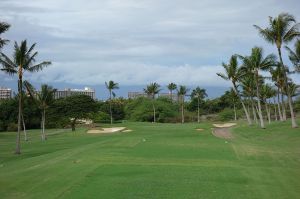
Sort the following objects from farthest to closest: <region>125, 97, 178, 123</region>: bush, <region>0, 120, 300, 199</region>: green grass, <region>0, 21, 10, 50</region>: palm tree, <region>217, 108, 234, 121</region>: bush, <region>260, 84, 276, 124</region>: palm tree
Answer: <region>125, 97, 178, 123</region>: bush, <region>217, 108, 234, 121</region>: bush, <region>260, 84, 276, 124</region>: palm tree, <region>0, 21, 10, 50</region>: palm tree, <region>0, 120, 300, 199</region>: green grass

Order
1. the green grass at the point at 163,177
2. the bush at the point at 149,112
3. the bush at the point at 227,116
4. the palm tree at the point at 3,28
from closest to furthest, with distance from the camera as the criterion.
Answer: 1. the green grass at the point at 163,177
2. the palm tree at the point at 3,28
3. the bush at the point at 227,116
4. the bush at the point at 149,112

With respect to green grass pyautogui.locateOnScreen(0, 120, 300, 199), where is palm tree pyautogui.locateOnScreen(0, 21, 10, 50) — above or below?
above

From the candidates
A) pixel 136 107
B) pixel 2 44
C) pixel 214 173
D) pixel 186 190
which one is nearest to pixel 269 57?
pixel 2 44

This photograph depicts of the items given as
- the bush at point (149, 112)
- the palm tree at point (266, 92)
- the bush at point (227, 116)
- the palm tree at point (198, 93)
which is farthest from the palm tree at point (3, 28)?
the palm tree at point (198, 93)

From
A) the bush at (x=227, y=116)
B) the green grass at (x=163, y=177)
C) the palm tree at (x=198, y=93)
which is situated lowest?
the green grass at (x=163, y=177)

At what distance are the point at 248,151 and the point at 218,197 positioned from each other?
16.1 metres

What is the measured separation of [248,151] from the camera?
98.6 feet

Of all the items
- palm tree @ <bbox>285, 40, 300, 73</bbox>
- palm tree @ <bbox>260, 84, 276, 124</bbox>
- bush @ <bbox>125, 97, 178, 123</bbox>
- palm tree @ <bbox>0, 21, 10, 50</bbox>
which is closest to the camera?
palm tree @ <bbox>0, 21, 10, 50</bbox>

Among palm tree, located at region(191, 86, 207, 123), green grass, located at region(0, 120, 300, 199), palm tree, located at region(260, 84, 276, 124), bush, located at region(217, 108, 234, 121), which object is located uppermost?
palm tree, located at region(191, 86, 207, 123)

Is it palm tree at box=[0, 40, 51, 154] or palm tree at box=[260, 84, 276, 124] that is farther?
palm tree at box=[260, 84, 276, 124]

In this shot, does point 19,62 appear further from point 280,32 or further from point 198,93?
point 198,93

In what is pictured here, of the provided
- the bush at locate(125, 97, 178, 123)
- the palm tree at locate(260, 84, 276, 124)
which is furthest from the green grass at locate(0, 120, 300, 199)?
the bush at locate(125, 97, 178, 123)

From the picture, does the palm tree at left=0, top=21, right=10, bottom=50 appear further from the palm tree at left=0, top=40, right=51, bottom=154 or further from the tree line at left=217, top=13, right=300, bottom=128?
the tree line at left=217, top=13, right=300, bottom=128

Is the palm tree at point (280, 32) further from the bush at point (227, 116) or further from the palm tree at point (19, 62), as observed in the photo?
the bush at point (227, 116)
